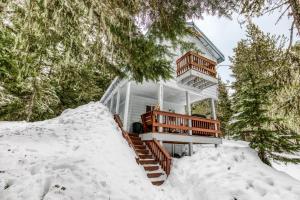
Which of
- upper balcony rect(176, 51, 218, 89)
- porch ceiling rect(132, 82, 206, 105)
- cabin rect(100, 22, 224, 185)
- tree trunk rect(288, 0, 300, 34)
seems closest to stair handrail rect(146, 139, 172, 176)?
cabin rect(100, 22, 224, 185)

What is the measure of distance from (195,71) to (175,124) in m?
3.42

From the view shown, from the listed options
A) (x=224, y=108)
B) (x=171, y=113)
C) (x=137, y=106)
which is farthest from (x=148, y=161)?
(x=224, y=108)

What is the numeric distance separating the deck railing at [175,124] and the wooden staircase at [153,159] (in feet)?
2.97

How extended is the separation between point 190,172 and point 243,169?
1.85 meters

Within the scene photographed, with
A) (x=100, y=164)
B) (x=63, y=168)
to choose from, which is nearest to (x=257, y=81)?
(x=100, y=164)

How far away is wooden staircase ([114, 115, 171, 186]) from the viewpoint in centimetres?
851

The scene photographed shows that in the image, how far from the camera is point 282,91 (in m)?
5.44

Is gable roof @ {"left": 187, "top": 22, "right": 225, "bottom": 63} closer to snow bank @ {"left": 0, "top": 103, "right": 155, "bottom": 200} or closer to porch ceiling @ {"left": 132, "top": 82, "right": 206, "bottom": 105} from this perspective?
porch ceiling @ {"left": 132, "top": 82, "right": 206, "bottom": 105}

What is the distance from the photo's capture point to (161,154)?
31.1 ft

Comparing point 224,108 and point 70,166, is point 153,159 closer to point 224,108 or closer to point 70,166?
point 70,166

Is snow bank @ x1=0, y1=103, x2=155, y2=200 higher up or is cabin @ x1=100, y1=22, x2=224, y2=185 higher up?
cabin @ x1=100, y1=22, x2=224, y2=185

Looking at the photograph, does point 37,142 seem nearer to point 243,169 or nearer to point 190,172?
point 190,172

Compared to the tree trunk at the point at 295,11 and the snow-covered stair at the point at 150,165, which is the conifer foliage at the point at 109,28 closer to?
the tree trunk at the point at 295,11

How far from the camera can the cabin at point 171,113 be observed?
1030 centimetres
